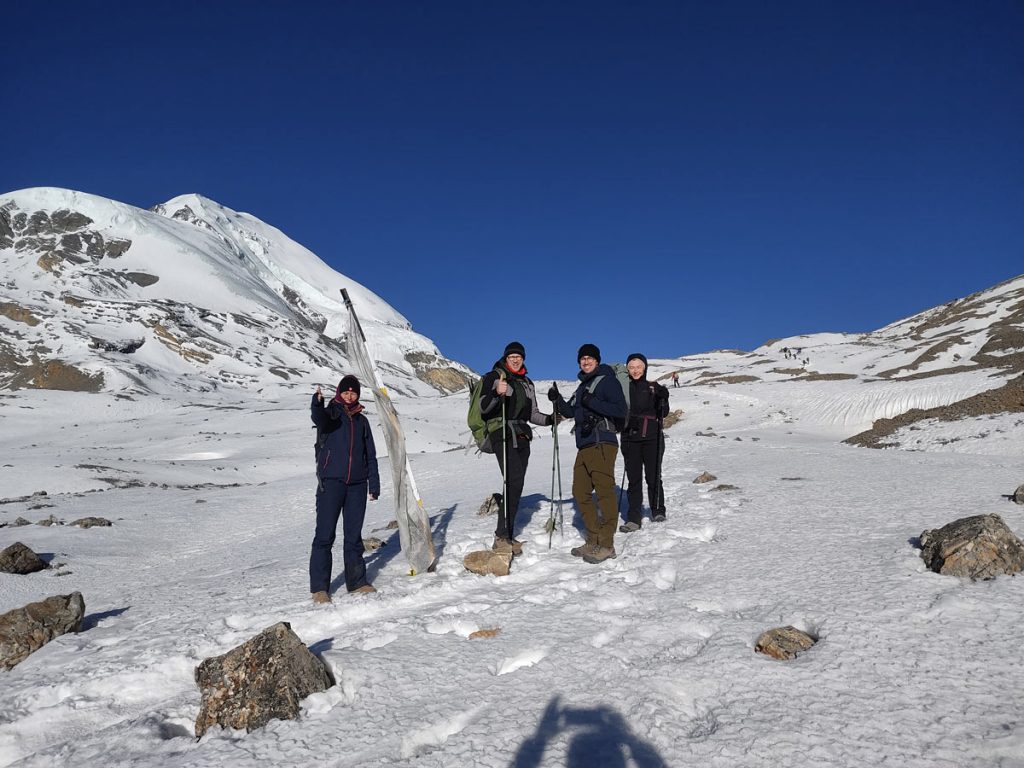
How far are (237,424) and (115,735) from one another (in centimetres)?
3612

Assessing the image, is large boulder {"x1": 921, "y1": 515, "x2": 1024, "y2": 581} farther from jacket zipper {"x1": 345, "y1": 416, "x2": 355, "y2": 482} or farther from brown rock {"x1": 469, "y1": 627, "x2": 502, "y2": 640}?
jacket zipper {"x1": 345, "y1": 416, "x2": 355, "y2": 482}

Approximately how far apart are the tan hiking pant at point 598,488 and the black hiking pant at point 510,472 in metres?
0.69

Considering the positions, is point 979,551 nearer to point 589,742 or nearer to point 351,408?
point 589,742

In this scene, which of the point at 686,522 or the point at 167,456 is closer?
the point at 686,522

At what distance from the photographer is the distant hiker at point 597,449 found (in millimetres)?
6633

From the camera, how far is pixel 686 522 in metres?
7.86

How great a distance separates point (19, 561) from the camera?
26.0 feet

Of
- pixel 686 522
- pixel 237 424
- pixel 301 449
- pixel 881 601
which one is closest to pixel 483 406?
pixel 686 522

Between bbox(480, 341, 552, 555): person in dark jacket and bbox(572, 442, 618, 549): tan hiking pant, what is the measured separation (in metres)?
0.69

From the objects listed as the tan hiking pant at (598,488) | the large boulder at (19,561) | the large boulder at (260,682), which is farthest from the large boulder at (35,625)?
the tan hiking pant at (598,488)

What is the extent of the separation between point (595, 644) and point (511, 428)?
3045 mm

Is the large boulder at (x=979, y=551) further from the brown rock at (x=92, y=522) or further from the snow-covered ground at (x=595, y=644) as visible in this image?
the brown rock at (x=92, y=522)

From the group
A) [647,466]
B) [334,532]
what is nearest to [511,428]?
[334,532]

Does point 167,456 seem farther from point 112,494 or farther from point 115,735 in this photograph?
point 115,735
